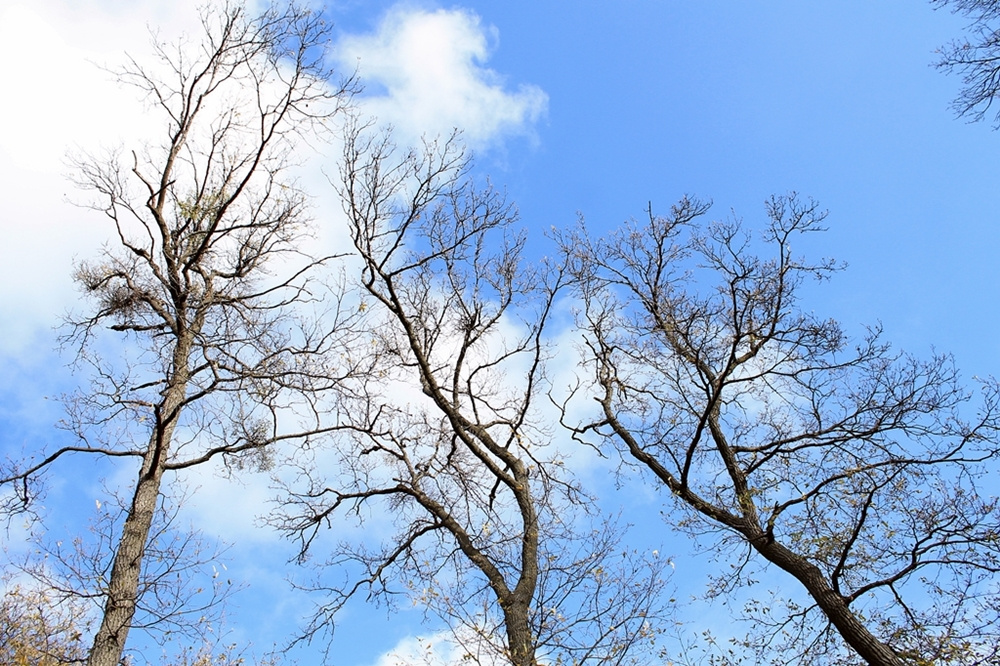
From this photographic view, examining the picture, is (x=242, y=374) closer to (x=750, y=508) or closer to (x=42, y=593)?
(x=42, y=593)

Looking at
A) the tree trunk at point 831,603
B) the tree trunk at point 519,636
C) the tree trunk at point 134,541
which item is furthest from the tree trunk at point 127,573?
the tree trunk at point 831,603

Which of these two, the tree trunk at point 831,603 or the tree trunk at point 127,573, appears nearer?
the tree trunk at point 127,573

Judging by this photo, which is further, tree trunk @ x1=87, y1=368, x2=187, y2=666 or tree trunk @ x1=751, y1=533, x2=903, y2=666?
tree trunk @ x1=751, y1=533, x2=903, y2=666

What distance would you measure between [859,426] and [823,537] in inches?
89.7

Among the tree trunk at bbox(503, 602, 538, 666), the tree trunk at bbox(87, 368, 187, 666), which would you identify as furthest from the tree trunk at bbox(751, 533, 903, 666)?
the tree trunk at bbox(87, 368, 187, 666)

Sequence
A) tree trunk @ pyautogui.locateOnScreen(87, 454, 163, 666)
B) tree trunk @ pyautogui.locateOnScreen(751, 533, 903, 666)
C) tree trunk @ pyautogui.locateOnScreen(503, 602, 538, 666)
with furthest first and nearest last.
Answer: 1. tree trunk @ pyautogui.locateOnScreen(751, 533, 903, 666)
2. tree trunk @ pyautogui.locateOnScreen(503, 602, 538, 666)
3. tree trunk @ pyautogui.locateOnScreen(87, 454, 163, 666)

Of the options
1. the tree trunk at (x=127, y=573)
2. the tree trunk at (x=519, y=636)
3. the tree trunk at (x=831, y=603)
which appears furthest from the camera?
the tree trunk at (x=831, y=603)

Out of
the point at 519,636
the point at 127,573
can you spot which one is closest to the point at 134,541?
the point at 127,573

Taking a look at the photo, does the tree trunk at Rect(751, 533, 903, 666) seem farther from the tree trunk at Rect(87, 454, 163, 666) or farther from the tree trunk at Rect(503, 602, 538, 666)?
the tree trunk at Rect(87, 454, 163, 666)

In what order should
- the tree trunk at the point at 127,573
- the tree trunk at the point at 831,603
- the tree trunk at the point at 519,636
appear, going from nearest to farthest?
1. the tree trunk at the point at 127,573
2. the tree trunk at the point at 519,636
3. the tree trunk at the point at 831,603

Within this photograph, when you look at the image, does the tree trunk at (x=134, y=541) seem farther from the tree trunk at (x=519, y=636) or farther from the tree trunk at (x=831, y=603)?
the tree trunk at (x=831, y=603)

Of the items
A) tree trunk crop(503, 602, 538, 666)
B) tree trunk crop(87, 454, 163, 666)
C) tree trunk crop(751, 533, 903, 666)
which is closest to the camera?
tree trunk crop(87, 454, 163, 666)

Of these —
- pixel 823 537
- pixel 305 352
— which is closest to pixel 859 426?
pixel 823 537

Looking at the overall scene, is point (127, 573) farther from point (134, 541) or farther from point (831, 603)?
point (831, 603)
